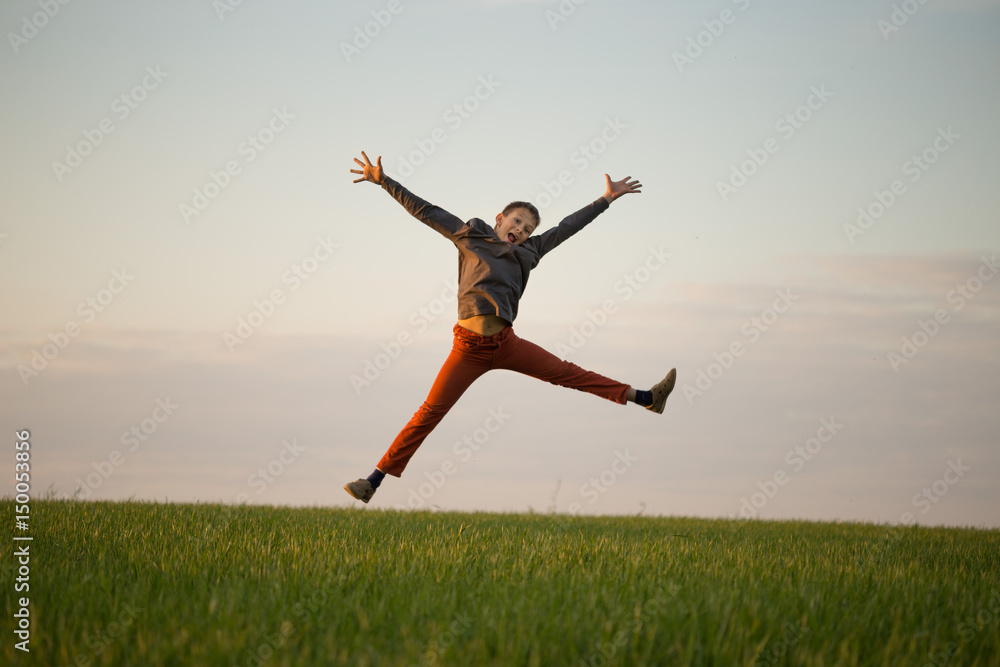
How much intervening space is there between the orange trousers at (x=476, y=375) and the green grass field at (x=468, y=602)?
865 mm

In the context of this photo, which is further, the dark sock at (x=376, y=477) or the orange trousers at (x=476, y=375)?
the dark sock at (x=376, y=477)

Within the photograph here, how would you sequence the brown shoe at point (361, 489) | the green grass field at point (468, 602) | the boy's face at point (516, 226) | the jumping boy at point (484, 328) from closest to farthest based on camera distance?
the green grass field at point (468, 602), the jumping boy at point (484, 328), the brown shoe at point (361, 489), the boy's face at point (516, 226)

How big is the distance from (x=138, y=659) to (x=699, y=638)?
8.67ft

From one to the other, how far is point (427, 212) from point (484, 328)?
121cm

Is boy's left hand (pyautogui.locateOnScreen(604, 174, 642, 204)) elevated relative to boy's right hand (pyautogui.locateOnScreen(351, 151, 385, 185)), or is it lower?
elevated

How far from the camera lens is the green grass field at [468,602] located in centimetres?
383

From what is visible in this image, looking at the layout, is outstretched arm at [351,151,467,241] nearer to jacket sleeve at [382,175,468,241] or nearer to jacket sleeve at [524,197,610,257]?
jacket sleeve at [382,175,468,241]

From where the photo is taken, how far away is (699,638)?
402 cm

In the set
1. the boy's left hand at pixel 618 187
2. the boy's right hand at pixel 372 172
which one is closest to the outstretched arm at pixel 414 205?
the boy's right hand at pixel 372 172

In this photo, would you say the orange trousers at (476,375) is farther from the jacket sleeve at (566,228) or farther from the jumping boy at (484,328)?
the jacket sleeve at (566,228)

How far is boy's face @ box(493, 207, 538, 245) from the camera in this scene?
7.78m

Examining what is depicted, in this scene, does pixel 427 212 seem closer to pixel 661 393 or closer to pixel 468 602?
pixel 661 393

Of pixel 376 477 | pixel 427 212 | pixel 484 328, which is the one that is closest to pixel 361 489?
pixel 376 477

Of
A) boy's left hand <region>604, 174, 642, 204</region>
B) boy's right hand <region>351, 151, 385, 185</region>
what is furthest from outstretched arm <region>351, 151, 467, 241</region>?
boy's left hand <region>604, 174, 642, 204</region>
